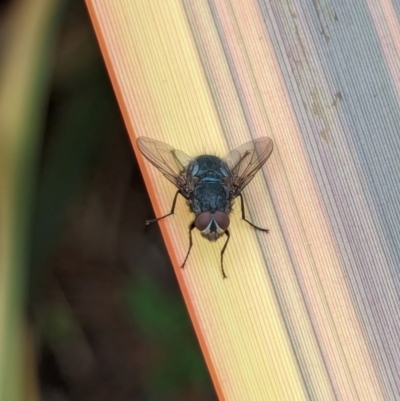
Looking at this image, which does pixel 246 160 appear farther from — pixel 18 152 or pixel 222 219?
pixel 18 152

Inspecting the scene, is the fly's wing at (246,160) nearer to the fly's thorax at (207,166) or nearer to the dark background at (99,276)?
the fly's thorax at (207,166)

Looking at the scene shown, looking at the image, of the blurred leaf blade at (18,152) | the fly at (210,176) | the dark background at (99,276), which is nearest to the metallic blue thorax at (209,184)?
the fly at (210,176)

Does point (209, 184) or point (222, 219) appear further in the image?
point (209, 184)

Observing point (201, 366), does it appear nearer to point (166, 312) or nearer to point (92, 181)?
point (166, 312)

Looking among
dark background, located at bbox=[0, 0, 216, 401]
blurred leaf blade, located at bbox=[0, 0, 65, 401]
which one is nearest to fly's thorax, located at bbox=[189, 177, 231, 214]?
dark background, located at bbox=[0, 0, 216, 401]

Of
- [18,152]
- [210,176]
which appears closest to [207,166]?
[210,176]

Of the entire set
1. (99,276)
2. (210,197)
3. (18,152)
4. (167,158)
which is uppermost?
(18,152)
